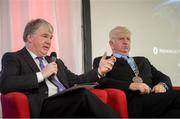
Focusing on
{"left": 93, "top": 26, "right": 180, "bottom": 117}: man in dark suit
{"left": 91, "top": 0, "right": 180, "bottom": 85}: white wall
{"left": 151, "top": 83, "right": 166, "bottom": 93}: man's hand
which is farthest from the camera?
{"left": 91, "top": 0, "right": 180, "bottom": 85}: white wall

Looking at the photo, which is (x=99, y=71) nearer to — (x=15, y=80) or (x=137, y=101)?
(x=137, y=101)

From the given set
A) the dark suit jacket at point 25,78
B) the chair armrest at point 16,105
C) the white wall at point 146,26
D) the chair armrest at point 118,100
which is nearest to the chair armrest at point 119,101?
the chair armrest at point 118,100

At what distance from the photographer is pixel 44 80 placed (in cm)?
277

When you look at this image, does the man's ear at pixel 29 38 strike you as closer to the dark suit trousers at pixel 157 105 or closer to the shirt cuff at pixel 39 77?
the shirt cuff at pixel 39 77

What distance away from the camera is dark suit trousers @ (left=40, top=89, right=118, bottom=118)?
224 centimetres

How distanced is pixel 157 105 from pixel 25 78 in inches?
43.6

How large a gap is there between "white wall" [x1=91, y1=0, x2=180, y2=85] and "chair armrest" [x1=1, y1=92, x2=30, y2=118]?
6.18 ft

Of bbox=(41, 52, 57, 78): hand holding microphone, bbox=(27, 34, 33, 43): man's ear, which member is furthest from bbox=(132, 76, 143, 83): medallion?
bbox=(27, 34, 33, 43): man's ear

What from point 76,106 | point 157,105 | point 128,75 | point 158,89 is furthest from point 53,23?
point 76,106

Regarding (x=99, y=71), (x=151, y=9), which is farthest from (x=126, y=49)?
(x=151, y=9)

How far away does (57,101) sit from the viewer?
2.38 m

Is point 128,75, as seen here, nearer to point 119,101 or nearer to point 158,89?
point 158,89

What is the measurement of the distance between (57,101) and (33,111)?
204 mm

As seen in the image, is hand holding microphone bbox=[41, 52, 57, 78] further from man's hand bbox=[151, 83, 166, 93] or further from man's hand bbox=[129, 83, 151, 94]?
man's hand bbox=[151, 83, 166, 93]
